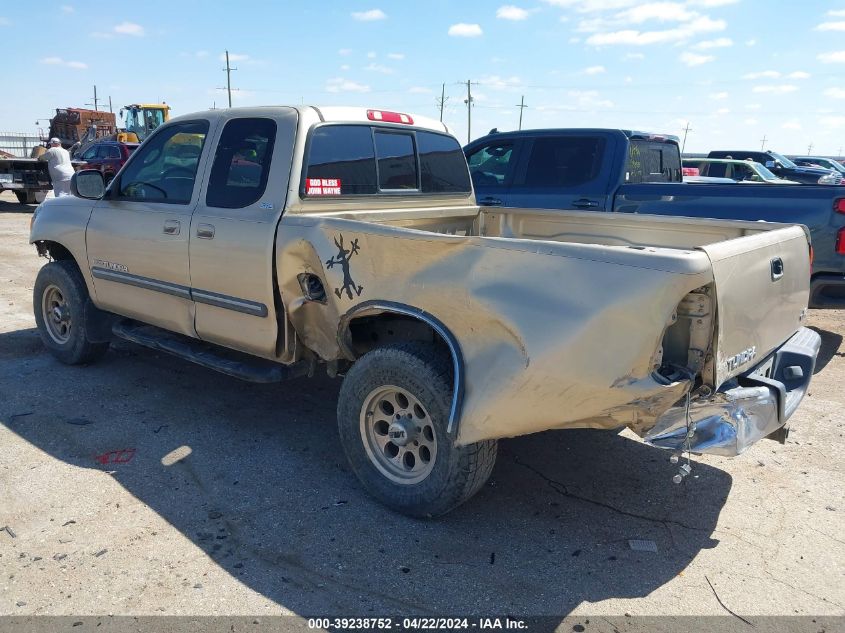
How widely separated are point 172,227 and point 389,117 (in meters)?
1.61

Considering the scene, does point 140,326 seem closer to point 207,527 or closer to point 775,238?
point 207,527

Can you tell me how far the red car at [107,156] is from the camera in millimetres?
18094

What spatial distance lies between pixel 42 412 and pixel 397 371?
2.85 metres

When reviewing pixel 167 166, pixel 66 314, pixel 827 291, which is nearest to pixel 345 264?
pixel 167 166

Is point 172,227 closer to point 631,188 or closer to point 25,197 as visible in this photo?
point 631,188

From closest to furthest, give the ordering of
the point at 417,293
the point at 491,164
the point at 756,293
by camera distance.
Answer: the point at 756,293
the point at 417,293
the point at 491,164

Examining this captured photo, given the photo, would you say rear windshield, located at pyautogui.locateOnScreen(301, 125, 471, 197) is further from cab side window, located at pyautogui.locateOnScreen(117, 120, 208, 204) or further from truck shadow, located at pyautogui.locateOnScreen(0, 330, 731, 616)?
Result: truck shadow, located at pyautogui.locateOnScreen(0, 330, 731, 616)

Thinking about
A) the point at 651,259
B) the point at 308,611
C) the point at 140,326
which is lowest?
the point at 308,611

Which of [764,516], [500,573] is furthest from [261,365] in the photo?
[764,516]

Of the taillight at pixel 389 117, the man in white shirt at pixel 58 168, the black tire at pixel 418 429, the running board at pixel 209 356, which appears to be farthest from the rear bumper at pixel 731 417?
the man in white shirt at pixel 58 168

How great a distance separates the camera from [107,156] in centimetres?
1880

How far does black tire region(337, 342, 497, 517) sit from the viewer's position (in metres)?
3.22

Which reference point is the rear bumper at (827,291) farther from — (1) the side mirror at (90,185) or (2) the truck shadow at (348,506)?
(1) the side mirror at (90,185)

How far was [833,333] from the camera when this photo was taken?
7.36 m
